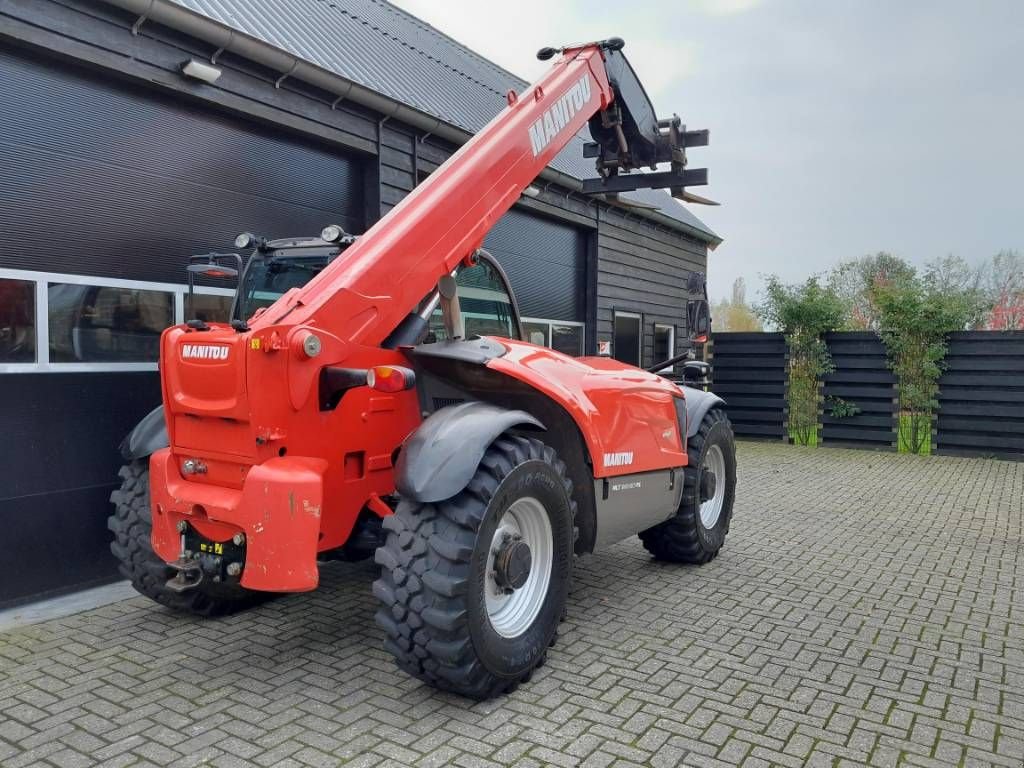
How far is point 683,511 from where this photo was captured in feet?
18.5

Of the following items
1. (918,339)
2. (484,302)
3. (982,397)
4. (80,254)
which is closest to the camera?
(484,302)

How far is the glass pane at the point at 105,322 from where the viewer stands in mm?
5133

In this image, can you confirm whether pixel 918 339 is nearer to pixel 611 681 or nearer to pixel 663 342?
pixel 663 342

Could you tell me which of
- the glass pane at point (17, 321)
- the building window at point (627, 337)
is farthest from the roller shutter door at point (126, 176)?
the building window at point (627, 337)

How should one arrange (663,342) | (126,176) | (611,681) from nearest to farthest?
(611,681)
(126,176)
(663,342)

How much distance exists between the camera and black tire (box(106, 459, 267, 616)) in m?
4.23

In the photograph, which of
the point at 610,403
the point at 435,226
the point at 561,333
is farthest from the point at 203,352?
the point at 561,333

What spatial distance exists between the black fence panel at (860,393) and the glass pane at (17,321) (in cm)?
1220

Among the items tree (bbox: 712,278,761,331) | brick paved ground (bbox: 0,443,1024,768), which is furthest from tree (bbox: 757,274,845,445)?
tree (bbox: 712,278,761,331)

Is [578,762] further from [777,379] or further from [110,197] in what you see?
[777,379]

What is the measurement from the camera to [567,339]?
38.1 ft

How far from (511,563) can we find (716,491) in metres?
3.10

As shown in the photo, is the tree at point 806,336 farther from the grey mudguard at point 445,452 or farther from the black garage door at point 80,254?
the grey mudguard at point 445,452

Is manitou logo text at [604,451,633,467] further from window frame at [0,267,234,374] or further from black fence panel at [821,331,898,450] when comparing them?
black fence panel at [821,331,898,450]
